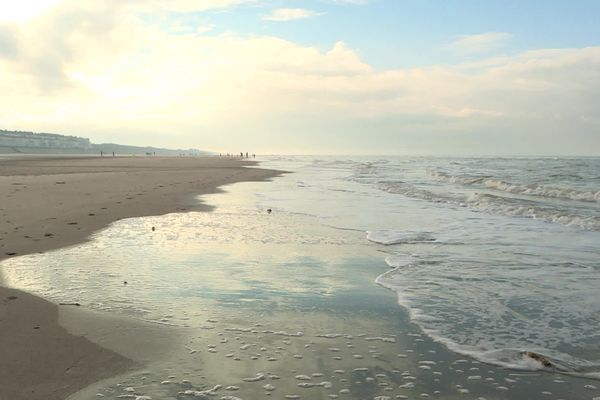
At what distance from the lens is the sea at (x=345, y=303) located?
3752 mm

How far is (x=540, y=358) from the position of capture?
4.15 m

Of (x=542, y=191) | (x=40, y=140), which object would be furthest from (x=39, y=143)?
(x=542, y=191)

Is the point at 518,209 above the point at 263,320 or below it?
above

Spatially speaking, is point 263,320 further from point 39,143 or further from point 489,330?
point 39,143

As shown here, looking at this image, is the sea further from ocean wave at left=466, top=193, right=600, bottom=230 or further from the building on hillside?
the building on hillside

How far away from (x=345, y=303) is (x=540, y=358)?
2.26 metres

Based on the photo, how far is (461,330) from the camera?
195 inches

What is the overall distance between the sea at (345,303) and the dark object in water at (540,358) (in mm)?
12

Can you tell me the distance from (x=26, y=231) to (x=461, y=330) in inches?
350

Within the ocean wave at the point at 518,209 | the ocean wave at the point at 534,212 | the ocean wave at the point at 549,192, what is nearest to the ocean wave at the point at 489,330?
the ocean wave at the point at 534,212

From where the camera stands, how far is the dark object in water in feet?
13.4

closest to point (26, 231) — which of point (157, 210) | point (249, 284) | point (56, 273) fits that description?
point (56, 273)

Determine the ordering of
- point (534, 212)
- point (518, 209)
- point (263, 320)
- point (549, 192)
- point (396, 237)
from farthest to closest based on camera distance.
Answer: point (549, 192) → point (518, 209) → point (534, 212) → point (396, 237) → point (263, 320)

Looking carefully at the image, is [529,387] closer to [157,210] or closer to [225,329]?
[225,329]
